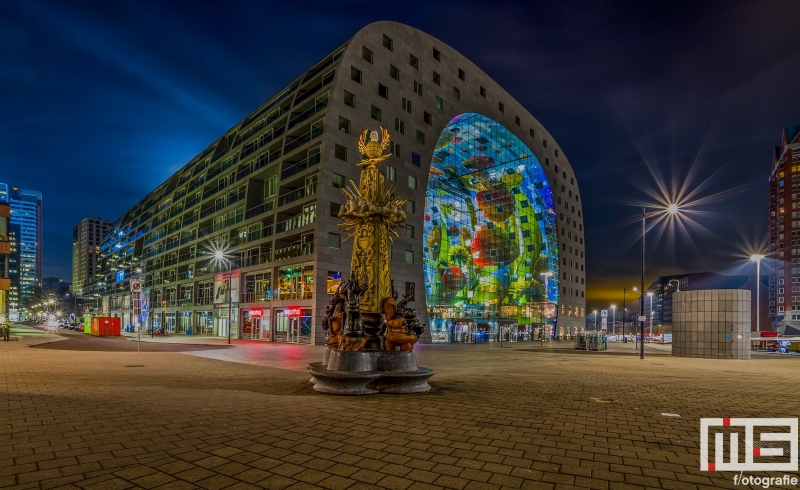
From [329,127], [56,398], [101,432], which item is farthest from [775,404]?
[329,127]

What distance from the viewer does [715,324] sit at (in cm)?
3020

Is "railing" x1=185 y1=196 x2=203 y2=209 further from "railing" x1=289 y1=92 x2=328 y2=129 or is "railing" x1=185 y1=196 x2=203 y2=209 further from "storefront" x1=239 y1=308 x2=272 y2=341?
"railing" x1=289 y1=92 x2=328 y2=129

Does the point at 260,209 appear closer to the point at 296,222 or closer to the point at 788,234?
the point at 296,222

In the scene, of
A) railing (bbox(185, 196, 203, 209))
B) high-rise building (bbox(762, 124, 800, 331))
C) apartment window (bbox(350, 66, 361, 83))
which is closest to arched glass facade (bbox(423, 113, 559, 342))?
apartment window (bbox(350, 66, 361, 83))

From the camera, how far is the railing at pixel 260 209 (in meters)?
48.4

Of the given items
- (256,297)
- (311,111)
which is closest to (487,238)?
(311,111)

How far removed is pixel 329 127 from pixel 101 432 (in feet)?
119

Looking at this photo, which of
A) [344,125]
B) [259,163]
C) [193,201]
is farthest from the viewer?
[193,201]

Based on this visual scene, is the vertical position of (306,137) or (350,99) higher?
(350,99)

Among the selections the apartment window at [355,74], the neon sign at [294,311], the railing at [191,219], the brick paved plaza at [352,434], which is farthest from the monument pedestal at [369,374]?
the railing at [191,219]

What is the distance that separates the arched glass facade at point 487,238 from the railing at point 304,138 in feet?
49.6

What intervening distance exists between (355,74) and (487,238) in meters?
28.2

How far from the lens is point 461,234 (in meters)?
57.5

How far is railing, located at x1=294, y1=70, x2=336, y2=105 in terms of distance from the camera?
44281 mm
